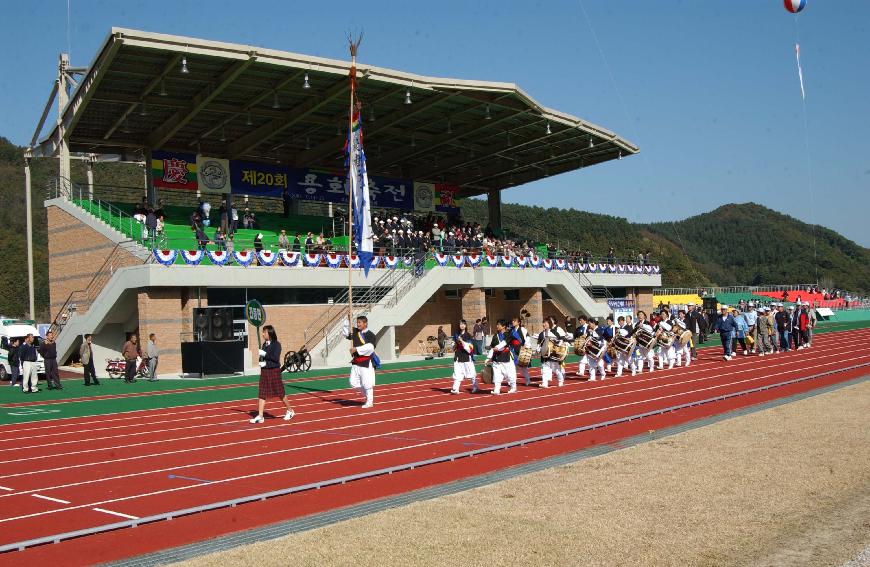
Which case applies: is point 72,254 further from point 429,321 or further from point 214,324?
point 429,321

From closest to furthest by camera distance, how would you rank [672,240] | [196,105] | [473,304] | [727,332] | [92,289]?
1. [727,332]
2. [196,105]
3. [92,289]
4. [473,304]
5. [672,240]

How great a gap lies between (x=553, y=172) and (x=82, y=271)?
2640cm

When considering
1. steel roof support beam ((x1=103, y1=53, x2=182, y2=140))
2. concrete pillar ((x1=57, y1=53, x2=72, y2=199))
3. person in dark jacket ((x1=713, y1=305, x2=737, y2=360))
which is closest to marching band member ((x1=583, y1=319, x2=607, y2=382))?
person in dark jacket ((x1=713, y1=305, x2=737, y2=360))

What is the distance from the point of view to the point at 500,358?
19.8 m

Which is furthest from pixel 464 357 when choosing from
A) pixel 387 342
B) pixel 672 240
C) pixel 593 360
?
pixel 672 240

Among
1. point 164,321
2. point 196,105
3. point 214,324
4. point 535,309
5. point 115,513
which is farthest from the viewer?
point 535,309

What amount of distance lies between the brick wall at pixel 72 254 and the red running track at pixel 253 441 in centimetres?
1452

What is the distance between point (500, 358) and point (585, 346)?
448 centimetres

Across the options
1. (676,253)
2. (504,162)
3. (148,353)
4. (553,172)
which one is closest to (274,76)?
(148,353)

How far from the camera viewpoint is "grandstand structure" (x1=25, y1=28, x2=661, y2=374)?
29.2 meters

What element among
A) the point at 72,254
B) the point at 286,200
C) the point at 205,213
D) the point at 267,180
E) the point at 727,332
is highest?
the point at 267,180

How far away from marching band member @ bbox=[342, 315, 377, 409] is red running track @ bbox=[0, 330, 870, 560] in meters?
0.58

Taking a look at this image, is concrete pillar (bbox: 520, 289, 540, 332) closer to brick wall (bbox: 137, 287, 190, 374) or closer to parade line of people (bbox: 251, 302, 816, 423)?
parade line of people (bbox: 251, 302, 816, 423)

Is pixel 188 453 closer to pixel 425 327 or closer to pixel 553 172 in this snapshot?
pixel 425 327
